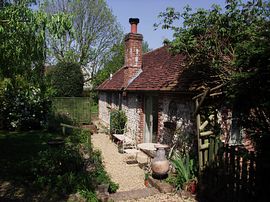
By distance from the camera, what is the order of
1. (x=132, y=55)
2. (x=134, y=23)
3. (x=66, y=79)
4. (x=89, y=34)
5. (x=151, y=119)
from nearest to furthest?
(x=151, y=119)
(x=132, y=55)
(x=134, y=23)
(x=66, y=79)
(x=89, y=34)

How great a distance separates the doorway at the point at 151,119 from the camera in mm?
10812

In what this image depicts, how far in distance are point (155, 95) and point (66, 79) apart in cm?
1711

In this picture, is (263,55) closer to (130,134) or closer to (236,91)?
(236,91)

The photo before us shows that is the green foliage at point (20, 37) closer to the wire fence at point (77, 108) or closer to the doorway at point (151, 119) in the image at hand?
the doorway at point (151, 119)

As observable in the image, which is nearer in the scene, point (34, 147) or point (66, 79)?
point (34, 147)

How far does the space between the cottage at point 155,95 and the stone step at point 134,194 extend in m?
2.32

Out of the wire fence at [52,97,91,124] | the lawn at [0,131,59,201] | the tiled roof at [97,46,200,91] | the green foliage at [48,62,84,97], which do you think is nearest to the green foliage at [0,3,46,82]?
the lawn at [0,131,59,201]

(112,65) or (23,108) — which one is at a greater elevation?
(112,65)

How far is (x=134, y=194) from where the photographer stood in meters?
6.72

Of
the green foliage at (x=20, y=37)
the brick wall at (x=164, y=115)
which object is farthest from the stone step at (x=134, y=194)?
the green foliage at (x=20, y=37)

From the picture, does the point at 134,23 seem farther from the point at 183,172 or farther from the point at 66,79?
the point at 66,79

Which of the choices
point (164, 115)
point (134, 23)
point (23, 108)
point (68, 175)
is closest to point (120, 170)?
point (68, 175)

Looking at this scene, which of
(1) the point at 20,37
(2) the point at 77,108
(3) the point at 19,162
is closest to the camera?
(1) the point at 20,37

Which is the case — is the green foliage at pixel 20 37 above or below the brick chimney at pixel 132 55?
below
